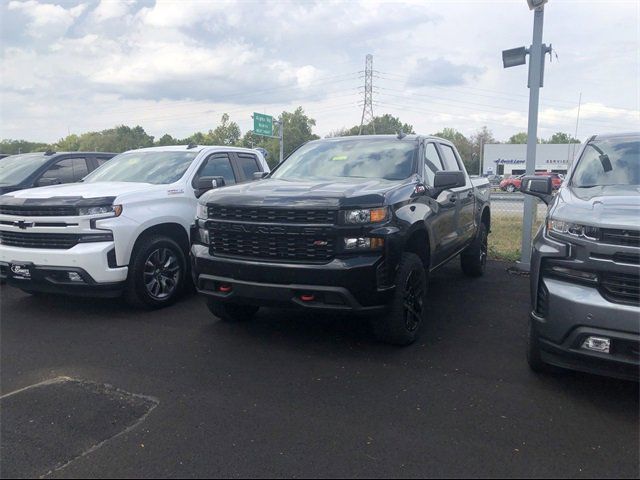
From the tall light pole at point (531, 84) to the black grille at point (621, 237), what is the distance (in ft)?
15.1

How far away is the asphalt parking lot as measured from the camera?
112 inches

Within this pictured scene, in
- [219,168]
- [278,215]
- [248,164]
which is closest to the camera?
[278,215]

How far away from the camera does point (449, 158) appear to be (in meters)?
6.64

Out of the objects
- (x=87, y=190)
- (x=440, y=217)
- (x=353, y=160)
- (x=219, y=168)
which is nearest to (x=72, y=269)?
(x=87, y=190)

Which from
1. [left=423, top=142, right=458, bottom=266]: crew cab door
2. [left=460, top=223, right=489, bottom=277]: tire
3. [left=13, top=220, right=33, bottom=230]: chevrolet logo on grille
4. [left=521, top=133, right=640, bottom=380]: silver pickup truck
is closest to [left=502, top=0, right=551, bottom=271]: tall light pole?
[left=460, top=223, right=489, bottom=277]: tire

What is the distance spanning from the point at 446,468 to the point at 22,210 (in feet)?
15.9

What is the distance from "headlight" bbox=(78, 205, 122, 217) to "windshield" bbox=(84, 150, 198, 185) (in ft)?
3.32

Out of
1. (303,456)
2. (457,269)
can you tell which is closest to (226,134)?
(457,269)

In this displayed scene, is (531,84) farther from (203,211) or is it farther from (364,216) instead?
(203,211)

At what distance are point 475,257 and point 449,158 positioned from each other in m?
Answer: 1.62

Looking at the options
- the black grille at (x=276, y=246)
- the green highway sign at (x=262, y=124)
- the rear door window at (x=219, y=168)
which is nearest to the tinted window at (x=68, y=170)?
the rear door window at (x=219, y=168)

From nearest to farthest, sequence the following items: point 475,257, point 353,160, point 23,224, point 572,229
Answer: point 572,229, point 23,224, point 353,160, point 475,257

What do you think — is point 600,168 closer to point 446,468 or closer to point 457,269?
point 446,468

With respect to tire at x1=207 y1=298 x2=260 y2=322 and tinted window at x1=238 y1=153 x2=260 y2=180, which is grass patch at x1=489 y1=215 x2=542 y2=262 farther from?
tire at x1=207 y1=298 x2=260 y2=322
